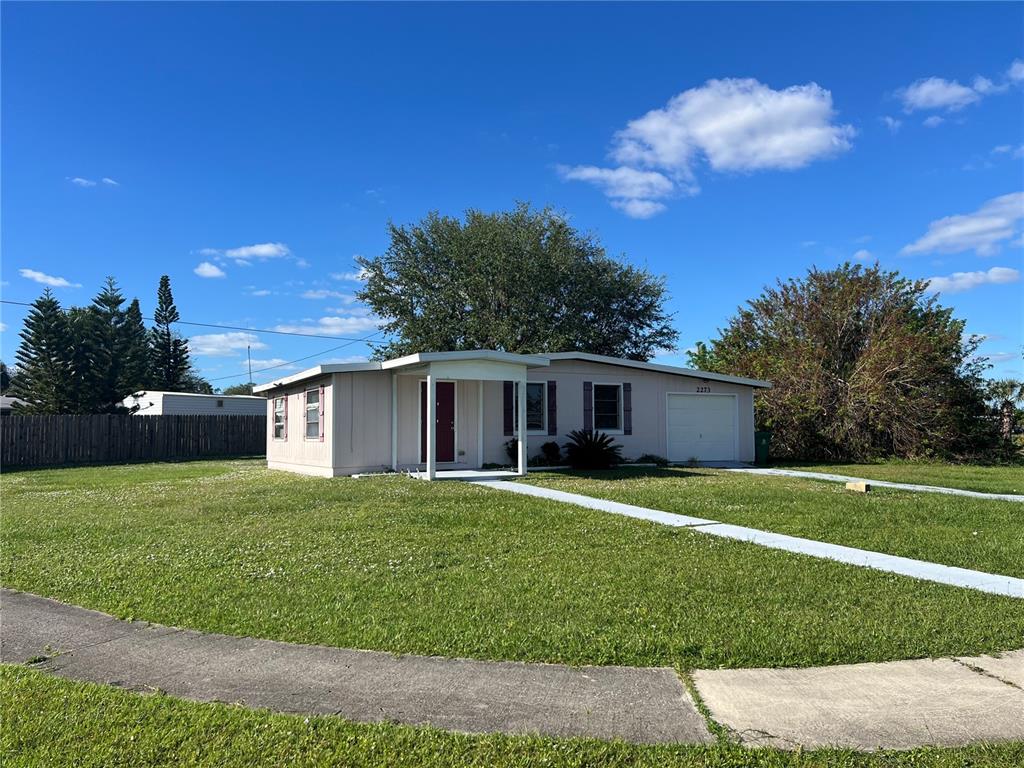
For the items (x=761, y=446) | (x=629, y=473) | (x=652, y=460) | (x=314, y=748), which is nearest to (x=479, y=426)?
(x=629, y=473)

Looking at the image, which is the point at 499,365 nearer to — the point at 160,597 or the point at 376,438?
the point at 376,438

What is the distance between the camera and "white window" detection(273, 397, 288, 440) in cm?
1930

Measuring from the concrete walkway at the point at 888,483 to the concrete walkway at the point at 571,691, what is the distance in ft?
30.4

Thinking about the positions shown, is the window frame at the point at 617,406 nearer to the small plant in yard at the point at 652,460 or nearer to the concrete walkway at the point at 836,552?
the small plant in yard at the point at 652,460

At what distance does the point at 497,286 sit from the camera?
91.9ft

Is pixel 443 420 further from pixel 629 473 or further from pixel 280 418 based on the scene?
pixel 280 418

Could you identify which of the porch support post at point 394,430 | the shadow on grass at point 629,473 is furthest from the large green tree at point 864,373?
the porch support post at point 394,430

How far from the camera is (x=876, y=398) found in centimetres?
2062

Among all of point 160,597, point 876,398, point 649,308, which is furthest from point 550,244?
point 160,597

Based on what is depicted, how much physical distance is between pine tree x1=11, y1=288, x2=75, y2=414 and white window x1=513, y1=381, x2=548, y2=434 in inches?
867

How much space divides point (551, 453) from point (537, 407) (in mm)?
1145

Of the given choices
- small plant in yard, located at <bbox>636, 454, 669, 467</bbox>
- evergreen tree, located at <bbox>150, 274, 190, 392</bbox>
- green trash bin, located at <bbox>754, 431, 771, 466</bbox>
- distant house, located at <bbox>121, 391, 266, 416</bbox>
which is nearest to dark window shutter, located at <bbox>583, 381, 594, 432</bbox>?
small plant in yard, located at <bbox>636, 454, 669, 467</bbox>

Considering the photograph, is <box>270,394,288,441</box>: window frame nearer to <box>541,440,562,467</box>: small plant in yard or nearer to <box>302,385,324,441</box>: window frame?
<box>302,385,324,441</box>: window frame

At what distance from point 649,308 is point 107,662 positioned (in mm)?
27663
